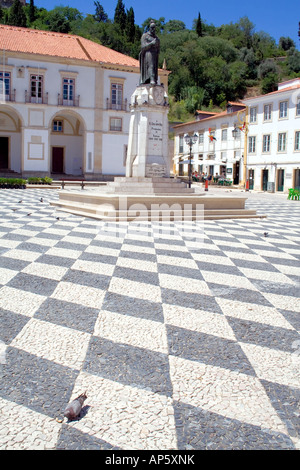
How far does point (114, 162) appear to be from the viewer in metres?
31.5

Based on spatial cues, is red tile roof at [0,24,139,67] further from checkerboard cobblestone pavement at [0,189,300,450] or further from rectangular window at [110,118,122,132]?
checkerboard cobblestone pavement at [0,189,300,450]

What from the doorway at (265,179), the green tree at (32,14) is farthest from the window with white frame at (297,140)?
the green tree at (32,14)

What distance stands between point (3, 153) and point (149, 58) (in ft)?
74.0

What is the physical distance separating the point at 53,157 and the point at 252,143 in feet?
52.8

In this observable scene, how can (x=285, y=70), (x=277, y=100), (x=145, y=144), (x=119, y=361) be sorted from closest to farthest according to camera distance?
1. (x=119, y=361)
2. (x=145, y=144)
3. (x=277, y=100)
4. (x=285, y=70)

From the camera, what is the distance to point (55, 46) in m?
31.1

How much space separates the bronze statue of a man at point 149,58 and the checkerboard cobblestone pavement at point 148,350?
8.32m

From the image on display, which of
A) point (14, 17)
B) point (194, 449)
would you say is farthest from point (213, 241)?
point (14, 17)

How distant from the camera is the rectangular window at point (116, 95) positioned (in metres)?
31.1

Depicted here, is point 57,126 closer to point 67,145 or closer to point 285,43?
point 67,145

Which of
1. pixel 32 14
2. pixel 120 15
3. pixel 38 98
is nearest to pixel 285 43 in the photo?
pixel 120 15

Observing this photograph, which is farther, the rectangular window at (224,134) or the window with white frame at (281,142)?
the rectangular window at (224,134)

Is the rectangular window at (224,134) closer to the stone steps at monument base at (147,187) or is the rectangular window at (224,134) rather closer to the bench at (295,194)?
the bench at (295,194)
